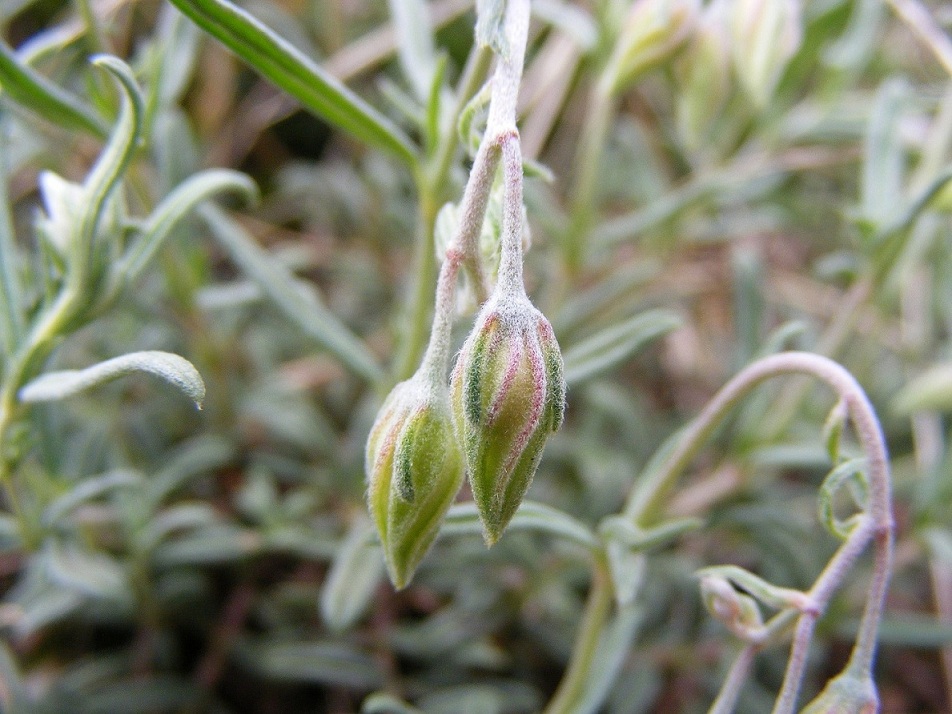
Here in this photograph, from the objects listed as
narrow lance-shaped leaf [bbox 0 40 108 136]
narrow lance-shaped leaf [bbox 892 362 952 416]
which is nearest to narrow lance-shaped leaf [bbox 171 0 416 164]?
narrow lance-shaped leaf [bbox 0 40 108 136]

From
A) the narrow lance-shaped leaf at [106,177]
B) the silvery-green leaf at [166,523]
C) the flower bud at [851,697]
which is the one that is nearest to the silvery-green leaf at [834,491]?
the flower bud at [851,697]

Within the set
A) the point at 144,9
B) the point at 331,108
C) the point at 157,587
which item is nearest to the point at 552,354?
the point at 331,108

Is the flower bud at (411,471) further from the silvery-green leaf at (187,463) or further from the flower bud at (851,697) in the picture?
the silvery-green leaf at (187,463)

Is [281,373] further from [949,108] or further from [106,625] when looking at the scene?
[949,108]

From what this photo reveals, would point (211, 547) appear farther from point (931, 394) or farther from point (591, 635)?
point (931, 394)

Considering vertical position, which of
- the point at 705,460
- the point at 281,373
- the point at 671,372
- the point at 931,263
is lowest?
the point at 705,460

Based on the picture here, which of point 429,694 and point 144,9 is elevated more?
point 144,9

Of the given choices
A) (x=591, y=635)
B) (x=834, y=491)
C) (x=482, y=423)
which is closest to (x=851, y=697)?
(x=834, y=491)
